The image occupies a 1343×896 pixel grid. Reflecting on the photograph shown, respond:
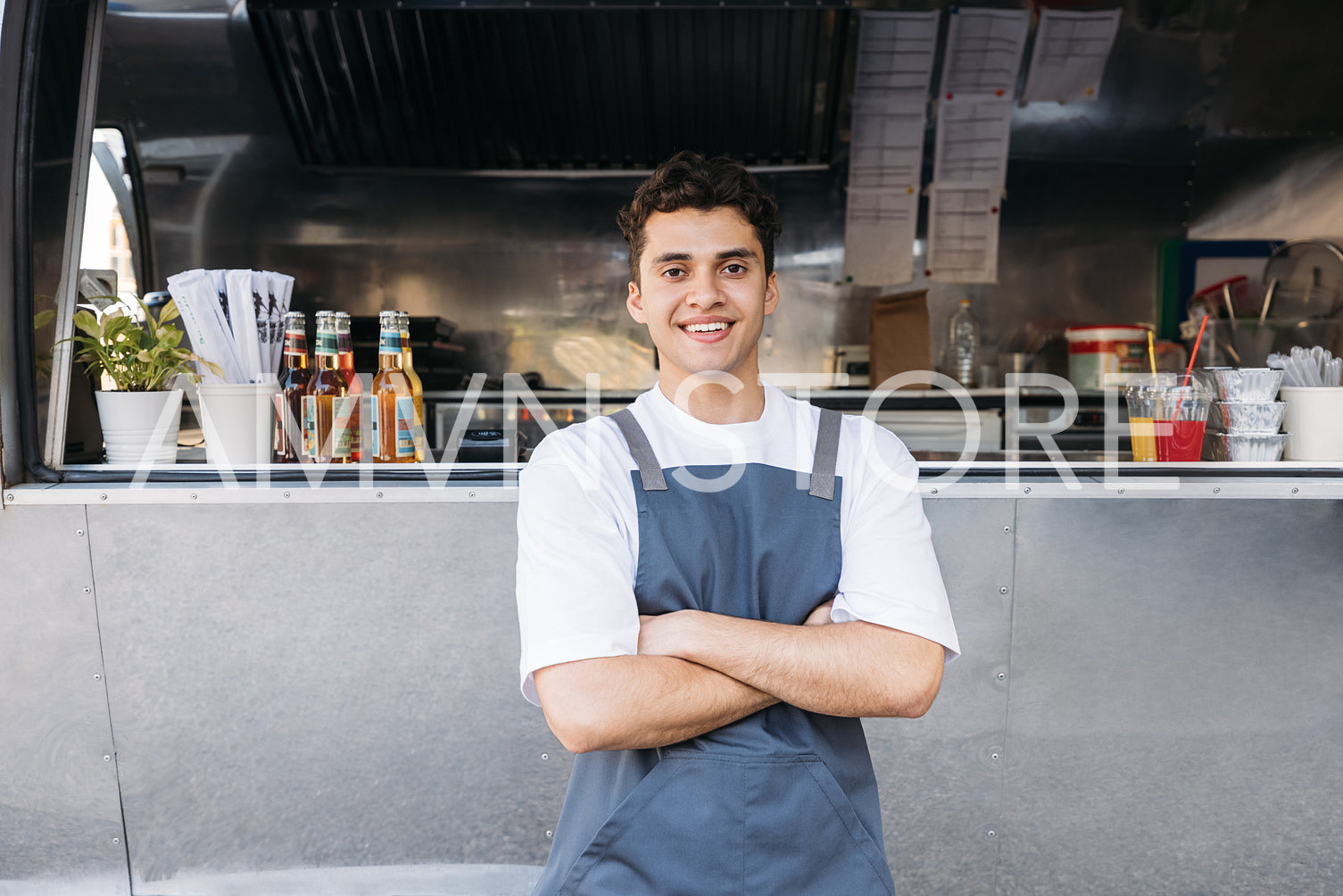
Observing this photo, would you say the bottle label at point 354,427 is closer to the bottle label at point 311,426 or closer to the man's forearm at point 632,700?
the bottle label at point 311,426

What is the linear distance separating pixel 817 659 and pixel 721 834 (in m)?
0.23

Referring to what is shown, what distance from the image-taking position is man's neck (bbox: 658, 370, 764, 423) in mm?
1202

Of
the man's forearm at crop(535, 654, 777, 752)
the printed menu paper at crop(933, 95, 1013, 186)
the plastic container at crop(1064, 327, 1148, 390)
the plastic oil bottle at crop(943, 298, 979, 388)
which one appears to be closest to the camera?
the man's forearm at crop(535, 654, 777, 752)

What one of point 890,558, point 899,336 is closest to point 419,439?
point 890,558

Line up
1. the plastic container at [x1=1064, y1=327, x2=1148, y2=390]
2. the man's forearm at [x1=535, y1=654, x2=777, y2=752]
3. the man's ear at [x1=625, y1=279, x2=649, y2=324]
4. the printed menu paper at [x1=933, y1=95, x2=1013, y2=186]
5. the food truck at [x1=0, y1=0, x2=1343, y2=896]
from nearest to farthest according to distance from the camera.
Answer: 1. the man's forearm at [x1=535, y1=654, x2=777, y2=752]
2. the man's ear at [x1=625, y1=279, x2=649, y2=324]
3. the food truck at [x1=0, y1=0, x2=1343, y2=896]
4. the plastic container at [x1=1064, y1=327, x2=1148, y2=390]
5. the printed menu paper at [x1=933, y1=95, x2=1013, y2=186]

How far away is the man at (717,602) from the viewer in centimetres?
102

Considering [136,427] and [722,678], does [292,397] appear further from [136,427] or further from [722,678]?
[722,678]

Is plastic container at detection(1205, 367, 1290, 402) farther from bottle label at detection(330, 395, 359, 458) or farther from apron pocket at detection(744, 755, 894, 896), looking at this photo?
bottle label at detection(330, 395, 359, 458)

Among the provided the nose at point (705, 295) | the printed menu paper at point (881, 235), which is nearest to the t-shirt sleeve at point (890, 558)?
the nose at point (705, 295)

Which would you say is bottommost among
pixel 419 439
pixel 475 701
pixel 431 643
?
pixel 475 701

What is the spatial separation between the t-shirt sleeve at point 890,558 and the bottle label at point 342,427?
3.02ft

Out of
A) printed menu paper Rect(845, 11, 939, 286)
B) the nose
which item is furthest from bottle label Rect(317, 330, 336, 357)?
printed menu paper Rect(845, 11, 939, 286)

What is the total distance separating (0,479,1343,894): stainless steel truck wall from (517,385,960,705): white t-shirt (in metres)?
0.43

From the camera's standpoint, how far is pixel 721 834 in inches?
40.5
